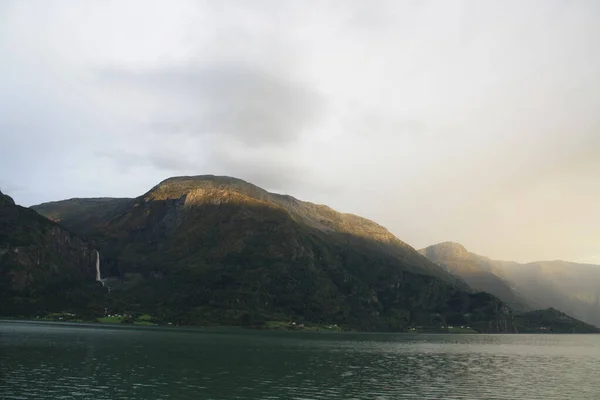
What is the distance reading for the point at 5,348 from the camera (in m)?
136

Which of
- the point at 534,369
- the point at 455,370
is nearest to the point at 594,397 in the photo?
the point at 455,370

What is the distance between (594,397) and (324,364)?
214 feet

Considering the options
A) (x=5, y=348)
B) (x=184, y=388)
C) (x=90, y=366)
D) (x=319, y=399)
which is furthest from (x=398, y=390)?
(x=5, y=348)

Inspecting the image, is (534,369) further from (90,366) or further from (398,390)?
(90,366)

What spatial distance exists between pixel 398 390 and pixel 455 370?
4581cm

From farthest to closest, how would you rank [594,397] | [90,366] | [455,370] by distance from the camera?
[455,370], [90,366], [594,397]

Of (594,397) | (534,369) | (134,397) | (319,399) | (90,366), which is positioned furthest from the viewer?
(534,369)

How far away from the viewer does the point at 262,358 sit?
145 m

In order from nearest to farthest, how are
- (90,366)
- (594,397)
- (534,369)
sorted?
(594,397)
(90,366)
(534,369)

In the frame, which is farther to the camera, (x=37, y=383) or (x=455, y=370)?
(x=455, y=370)

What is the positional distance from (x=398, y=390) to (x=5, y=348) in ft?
355

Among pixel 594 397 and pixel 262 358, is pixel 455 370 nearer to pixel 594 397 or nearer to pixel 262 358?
pixel 594 397

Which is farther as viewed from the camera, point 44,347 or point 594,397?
point 44,347

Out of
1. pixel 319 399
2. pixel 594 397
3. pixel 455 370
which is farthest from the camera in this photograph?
pixel 455 370
